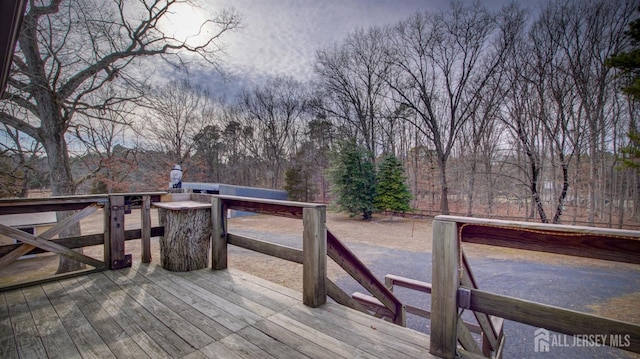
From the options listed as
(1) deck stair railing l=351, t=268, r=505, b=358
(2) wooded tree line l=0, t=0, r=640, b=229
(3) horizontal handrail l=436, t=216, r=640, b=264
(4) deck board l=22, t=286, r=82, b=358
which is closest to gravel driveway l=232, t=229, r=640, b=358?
(1) deck stair railing l=351, t=268, r=505, b=358

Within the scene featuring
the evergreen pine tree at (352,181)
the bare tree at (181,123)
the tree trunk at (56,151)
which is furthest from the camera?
the bare tree at (181,123)

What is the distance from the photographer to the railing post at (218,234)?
3.25 metres

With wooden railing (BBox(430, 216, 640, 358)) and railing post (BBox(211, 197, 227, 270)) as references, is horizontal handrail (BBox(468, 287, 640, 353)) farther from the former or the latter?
railing post (BBox(211, 197, 227, 270))

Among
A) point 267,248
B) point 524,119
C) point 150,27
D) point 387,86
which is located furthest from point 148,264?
point 387,86

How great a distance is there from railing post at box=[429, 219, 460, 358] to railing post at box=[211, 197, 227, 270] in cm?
242

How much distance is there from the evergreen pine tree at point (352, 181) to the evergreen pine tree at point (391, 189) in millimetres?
455

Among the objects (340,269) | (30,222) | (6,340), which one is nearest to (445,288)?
(6,340)

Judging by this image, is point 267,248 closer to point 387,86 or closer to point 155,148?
point 387,86

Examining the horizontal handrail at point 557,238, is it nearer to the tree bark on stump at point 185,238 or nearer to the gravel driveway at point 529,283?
the tree bark on stump at point 185,238

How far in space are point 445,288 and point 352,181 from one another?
14.2 m

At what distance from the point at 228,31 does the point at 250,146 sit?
1674 centimetres

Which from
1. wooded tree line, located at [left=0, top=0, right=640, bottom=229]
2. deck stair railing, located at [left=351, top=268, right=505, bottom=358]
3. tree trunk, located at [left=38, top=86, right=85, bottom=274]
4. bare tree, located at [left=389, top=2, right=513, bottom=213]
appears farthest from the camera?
bare tree, located at [left=389, top=2, right=513, bottom=213]

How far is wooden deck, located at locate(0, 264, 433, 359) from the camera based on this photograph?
1.77 metres

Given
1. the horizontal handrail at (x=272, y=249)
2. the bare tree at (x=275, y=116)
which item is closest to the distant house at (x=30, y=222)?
the horizontal handrail at (x=272, y=249)
